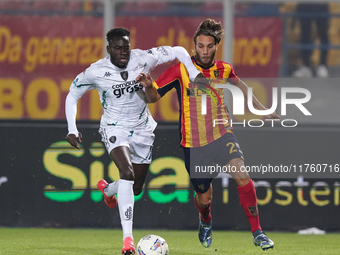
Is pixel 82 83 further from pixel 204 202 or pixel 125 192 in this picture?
pixel 204 202

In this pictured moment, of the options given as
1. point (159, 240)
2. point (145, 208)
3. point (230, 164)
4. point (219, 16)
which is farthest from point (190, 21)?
point (159, 240)

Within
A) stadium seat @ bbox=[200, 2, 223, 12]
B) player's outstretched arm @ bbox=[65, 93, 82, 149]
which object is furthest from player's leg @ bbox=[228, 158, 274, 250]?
stadium seat @ bbox=[200, 2, 223, 12]

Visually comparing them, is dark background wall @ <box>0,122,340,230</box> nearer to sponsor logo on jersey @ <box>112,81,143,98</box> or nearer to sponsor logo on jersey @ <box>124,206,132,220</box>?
sponsor logo on jersey @ <box>112,81,143,98</box>

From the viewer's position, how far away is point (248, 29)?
9336mm

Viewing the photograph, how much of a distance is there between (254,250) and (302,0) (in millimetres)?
3655

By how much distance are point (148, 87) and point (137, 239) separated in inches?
82.9

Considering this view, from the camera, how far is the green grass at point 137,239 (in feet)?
19.9

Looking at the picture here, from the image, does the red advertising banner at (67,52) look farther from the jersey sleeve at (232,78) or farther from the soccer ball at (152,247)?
the soccer ball at (152,247)

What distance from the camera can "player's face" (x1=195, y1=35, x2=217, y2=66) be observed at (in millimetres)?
5789

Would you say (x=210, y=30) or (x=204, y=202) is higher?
(x=210, y=30)

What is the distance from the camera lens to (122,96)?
234 inches

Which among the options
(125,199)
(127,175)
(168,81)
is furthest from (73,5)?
(125,199)

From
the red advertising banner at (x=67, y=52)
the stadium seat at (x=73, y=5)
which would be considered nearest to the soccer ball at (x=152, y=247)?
the red advertising banner at (x=67, y=52)

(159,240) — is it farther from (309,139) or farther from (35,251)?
(309,139)
